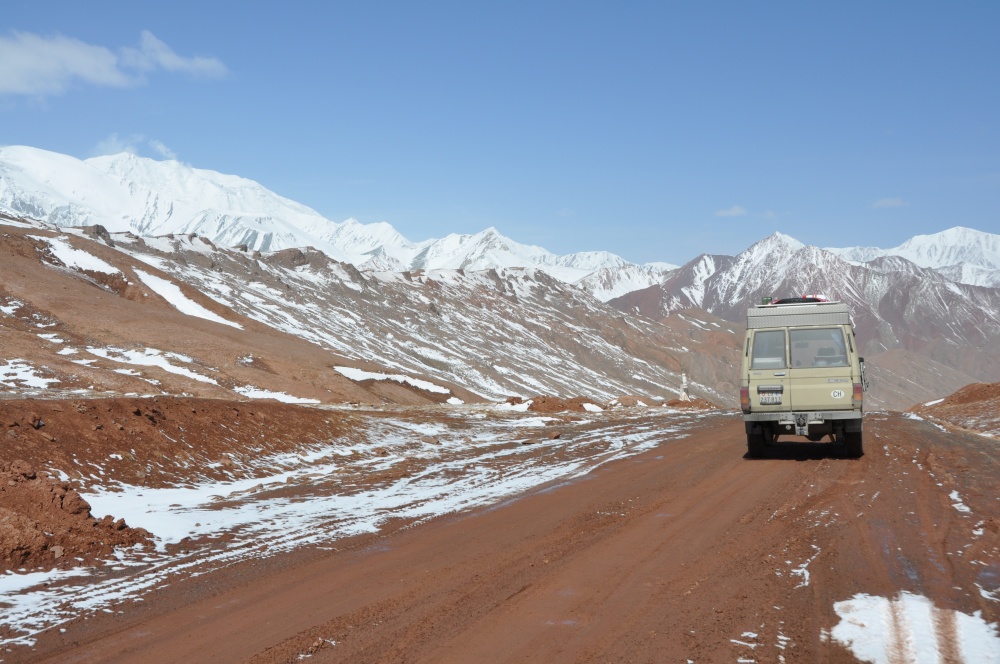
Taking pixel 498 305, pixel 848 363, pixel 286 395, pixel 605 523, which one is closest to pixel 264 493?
pixel 605 523

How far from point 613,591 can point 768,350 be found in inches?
441

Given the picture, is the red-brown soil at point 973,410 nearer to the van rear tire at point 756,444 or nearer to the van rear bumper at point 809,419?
the van rear bumper at point 809,419

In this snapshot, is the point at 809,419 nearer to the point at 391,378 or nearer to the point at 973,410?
the point at 973,410

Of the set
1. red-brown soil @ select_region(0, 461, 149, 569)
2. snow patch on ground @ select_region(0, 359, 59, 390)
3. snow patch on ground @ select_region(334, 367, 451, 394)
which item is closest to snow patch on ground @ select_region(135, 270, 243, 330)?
snow patch on ground @ select_region(334, 367, 451, 394)

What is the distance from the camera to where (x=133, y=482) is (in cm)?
1291

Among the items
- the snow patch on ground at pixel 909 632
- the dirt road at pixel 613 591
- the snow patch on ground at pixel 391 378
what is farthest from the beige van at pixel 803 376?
the snow patch on ground at pixel 391 378

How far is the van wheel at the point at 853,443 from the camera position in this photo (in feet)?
54.3

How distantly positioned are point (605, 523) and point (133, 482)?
311 inches

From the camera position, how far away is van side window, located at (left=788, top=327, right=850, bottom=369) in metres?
16.5

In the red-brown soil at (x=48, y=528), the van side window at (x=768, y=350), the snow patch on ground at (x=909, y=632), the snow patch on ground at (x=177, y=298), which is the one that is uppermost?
the snow patch on ground at (x=177, y=298)

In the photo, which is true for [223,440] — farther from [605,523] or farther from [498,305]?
[498,305]

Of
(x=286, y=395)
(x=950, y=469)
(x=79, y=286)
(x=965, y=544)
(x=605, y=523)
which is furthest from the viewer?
(x=79, y=286)

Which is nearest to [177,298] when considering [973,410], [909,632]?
[973,410]

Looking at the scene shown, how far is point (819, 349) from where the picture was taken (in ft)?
54.5
